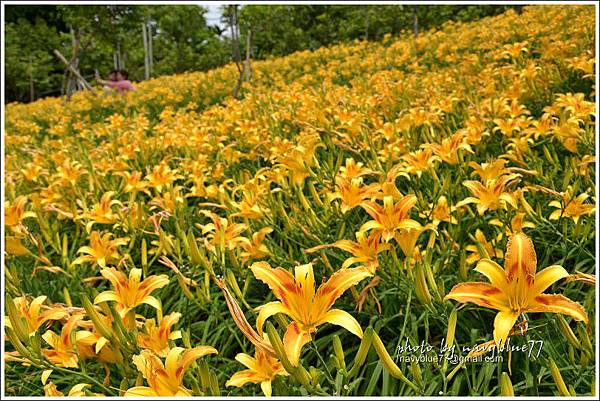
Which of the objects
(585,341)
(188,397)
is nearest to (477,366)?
(585,341)

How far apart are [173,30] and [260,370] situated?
24.8 meters

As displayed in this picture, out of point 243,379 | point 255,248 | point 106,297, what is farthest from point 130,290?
point 255,248

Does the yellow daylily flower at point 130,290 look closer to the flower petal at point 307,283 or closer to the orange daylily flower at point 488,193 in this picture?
the flower petal at point 307,283

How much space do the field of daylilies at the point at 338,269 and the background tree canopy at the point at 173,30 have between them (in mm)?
4184

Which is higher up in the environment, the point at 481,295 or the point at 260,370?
the point at 481,295

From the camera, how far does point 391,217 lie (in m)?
1.22

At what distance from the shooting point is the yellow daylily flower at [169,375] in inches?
37.5

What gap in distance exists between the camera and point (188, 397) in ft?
3.07

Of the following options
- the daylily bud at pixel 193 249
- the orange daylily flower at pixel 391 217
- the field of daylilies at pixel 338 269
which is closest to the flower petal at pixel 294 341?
the field of daylilies at pixel 338 269

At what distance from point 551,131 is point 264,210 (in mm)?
1258

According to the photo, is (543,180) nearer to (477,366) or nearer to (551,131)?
(551,131)

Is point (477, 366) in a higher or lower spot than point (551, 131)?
lower

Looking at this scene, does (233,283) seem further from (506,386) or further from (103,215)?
(103,215)

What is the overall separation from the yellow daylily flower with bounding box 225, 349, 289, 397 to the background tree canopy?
5.47 metres
